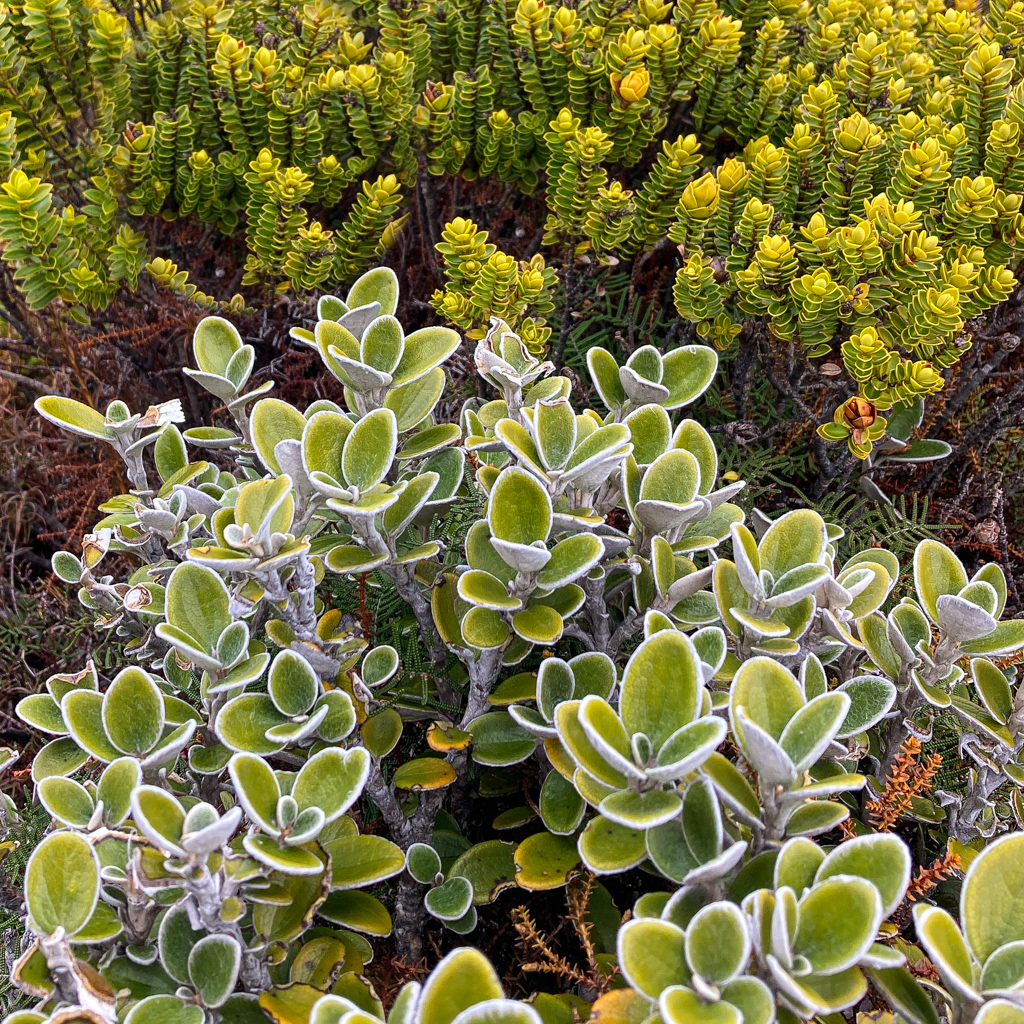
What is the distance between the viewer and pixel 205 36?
2.18 m

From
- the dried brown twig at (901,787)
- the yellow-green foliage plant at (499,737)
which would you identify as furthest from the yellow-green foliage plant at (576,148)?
the dried brown twig at (901,787)

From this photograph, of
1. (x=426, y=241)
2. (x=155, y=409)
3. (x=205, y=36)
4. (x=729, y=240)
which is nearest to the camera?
(x=155, y=409)

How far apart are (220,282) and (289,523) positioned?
1756 mm

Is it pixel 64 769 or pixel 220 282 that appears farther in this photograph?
pixel 220 282

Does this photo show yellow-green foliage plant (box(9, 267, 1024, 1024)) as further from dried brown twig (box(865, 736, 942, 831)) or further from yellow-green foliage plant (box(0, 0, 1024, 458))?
yellow-green foliage plant (box(0, 0, 1024, 458))

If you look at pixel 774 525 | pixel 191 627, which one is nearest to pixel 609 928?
pixel 774 525

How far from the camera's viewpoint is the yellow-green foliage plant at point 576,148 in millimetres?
1753

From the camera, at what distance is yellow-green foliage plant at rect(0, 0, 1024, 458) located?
5.75 ft

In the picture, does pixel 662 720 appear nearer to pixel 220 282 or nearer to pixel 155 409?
pixel 155 409

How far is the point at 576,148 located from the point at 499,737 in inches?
50.5

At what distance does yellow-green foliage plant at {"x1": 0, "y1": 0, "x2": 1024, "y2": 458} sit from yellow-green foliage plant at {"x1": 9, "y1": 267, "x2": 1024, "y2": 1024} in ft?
Answer: 1.44

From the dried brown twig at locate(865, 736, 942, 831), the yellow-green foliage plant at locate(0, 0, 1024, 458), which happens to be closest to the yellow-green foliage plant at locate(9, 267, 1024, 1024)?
the dried brown twig at locate(865, 736, 942, 831)

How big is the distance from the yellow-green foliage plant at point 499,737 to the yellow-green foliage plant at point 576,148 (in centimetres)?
→ 44

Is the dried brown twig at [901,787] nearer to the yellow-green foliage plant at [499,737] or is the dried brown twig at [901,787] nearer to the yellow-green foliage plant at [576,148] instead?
the yellow-green foliage plant at [499,737]
